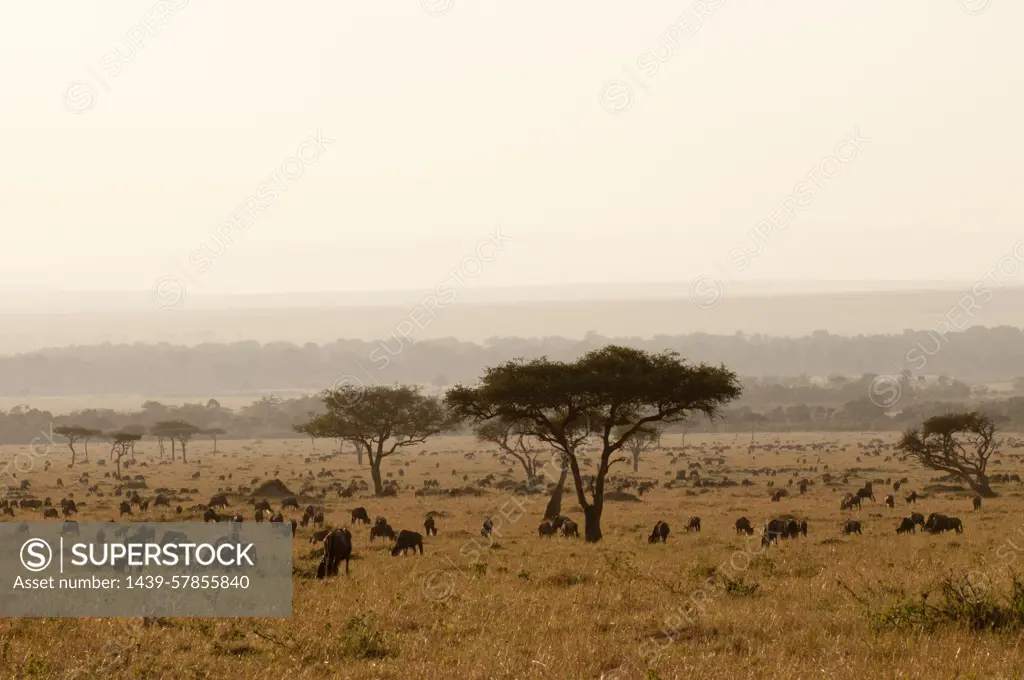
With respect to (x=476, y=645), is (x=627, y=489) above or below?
below

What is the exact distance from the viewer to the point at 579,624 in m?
13.2

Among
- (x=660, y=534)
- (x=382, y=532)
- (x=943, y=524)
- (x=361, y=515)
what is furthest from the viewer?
(x=361, y=515)

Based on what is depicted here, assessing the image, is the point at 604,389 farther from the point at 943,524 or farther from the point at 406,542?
the point at 943,524

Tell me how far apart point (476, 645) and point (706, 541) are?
18.1 metres

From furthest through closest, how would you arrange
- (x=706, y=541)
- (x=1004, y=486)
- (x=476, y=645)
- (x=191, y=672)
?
(x=1004, y=486) → (x=706, y=541) → (x=476, y=645) → (x=191, y=672)

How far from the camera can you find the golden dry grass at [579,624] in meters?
10.4

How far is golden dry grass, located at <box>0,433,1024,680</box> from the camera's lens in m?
10.4

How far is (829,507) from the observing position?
42.1 metres

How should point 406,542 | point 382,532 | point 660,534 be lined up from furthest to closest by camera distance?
point 382,532 → point 660,534 → point 406,542

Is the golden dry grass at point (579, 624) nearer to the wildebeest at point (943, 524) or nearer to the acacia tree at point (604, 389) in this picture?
the wildebeest at point (943, 524)

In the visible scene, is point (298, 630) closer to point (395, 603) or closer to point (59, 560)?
point (395, 603)

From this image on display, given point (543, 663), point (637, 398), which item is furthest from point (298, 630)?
point (637, 398)

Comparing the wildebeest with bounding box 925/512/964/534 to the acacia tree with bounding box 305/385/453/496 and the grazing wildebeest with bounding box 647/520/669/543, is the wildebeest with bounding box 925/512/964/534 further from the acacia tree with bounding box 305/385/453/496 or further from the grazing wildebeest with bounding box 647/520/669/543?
the acacia tree with bounding box 305/385/453/496

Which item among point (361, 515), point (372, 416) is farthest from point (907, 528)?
point (372, 416)
